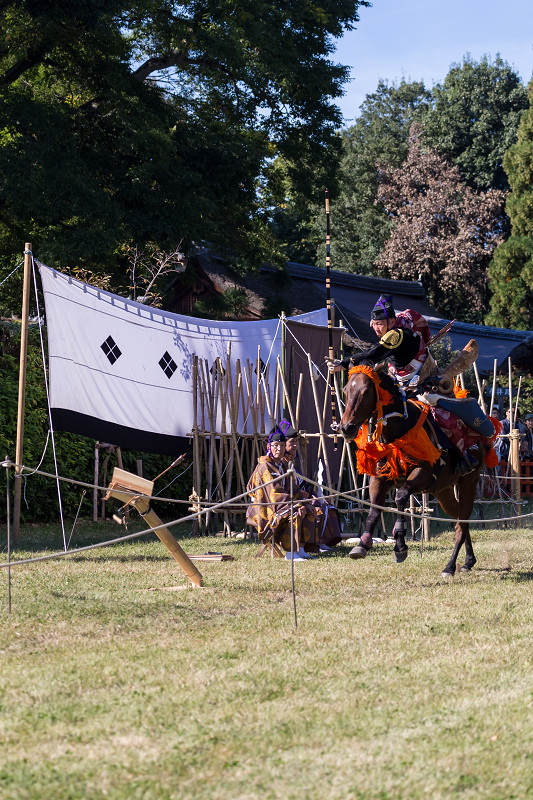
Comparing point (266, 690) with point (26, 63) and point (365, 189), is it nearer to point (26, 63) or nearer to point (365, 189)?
point (26, 63)

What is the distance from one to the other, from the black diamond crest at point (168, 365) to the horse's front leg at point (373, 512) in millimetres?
4881

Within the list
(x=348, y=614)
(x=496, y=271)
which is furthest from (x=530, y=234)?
(x=348, y=614)

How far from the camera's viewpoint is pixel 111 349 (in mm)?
10664

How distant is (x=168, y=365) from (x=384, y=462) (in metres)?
4.99

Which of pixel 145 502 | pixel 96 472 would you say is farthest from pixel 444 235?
pixel 145 502

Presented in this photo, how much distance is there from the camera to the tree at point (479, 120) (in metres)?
30.0

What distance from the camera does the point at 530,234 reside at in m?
26.8

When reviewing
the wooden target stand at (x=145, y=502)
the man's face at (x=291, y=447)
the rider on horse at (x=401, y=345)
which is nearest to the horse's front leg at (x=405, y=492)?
the rider on horse at (x=401, y=345)

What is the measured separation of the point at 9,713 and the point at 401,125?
33.5 m

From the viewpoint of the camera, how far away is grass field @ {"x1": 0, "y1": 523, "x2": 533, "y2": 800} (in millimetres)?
3031

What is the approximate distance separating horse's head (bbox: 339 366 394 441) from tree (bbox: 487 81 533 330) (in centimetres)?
2100

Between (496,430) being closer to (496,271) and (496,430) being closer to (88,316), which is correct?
(88,316)

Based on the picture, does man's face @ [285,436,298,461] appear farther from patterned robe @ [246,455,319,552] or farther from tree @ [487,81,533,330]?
tree @ [487,81,533,330]

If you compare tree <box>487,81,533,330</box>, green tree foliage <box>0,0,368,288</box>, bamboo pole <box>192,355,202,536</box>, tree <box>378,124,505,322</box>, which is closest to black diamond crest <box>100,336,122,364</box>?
bamboo pole <box>192,355,202,536</box>
